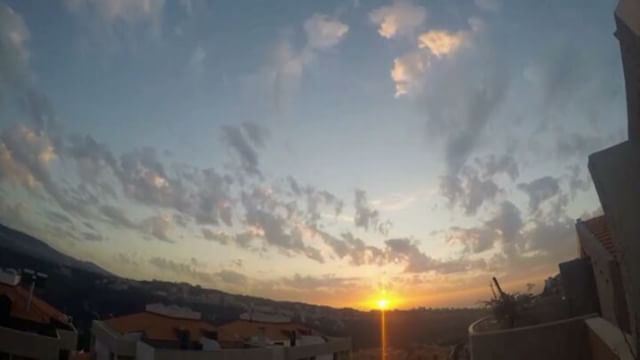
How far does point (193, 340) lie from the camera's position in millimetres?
36000

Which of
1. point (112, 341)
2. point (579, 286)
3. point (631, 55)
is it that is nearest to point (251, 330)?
point (112, 341)

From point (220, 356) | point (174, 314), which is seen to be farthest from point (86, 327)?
point (220, 356)

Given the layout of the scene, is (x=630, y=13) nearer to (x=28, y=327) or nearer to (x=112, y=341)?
(x=28, y=327)

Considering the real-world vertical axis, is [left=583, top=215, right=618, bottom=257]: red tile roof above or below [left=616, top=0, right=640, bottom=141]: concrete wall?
below

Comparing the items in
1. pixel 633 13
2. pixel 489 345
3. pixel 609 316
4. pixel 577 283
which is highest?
pixel 633 13

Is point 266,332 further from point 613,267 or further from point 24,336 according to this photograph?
point 613,267

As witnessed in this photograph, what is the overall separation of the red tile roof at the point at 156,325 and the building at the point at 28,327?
15.4 ft

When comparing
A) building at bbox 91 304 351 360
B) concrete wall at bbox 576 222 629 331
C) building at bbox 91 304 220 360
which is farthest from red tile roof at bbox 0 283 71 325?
concrete wall at bbox 576 222 629 331

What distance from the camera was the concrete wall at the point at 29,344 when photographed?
64.0ft

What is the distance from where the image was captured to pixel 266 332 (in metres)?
42.7

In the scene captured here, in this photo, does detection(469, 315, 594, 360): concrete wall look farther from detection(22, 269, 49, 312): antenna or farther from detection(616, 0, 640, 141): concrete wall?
detection(22, 269, 49, 312): antenna

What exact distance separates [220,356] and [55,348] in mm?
10844

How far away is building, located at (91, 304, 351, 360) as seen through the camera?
29734mm

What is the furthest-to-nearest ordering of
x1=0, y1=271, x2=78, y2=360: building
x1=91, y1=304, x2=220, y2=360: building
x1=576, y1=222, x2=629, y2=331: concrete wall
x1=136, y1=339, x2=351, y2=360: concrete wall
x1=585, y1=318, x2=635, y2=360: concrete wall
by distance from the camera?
x1=91, y1=304, x2=220, y2=360: building, x1=136, y1=339, x2=351, y2=360: concrete wall, x1=0, y1=271, x2=78, y2=360: building, x1=576, y1=222, x2=629, y2=331: concrete wall, x1=585, y1=318, x2=635, y2=360: concrete wall
